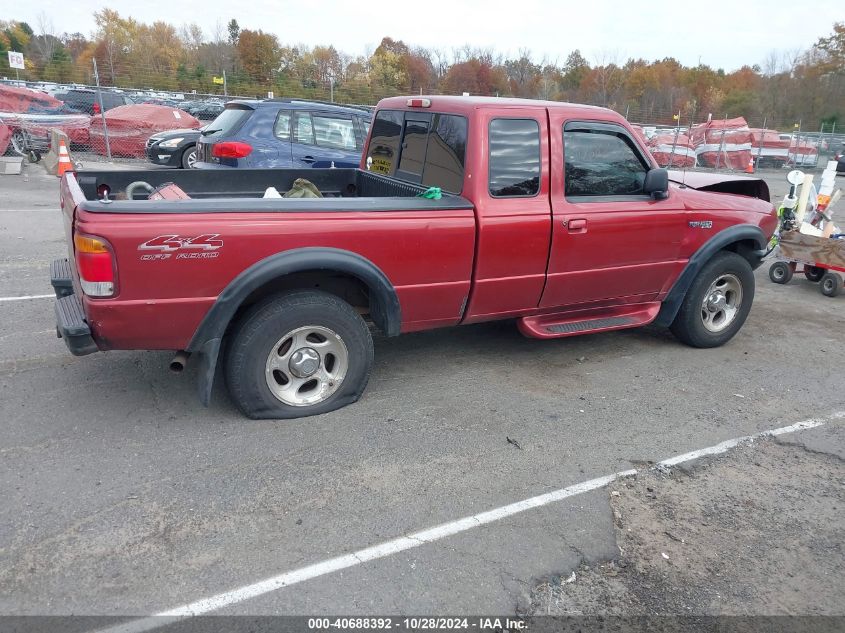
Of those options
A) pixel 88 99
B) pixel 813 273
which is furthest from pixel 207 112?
pixel 813 273

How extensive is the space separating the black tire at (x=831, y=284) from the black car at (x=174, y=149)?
39.0 ft

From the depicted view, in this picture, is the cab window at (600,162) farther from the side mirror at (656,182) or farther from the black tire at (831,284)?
the black tire at (831,284)

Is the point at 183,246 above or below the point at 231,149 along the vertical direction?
below

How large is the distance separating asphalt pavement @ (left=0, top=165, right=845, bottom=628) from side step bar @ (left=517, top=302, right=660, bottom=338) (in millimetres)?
329

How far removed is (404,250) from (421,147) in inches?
46.5

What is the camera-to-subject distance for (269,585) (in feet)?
8.89

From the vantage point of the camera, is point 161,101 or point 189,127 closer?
point 189,127

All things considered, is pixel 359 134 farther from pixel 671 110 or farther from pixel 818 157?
pixel 671 110

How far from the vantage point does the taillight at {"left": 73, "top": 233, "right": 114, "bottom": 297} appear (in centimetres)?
331

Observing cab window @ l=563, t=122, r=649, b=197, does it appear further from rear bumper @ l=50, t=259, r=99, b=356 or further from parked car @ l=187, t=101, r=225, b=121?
parked car @ l=187, t=101, r=225, b=121

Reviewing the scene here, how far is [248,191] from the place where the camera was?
17.7ft

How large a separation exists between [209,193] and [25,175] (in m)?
12.0

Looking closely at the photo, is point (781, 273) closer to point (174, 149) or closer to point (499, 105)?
point (499, 105)

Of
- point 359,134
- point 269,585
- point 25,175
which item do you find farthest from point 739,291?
point 25,175
